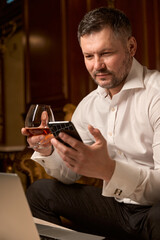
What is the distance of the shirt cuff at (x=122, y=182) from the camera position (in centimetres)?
99

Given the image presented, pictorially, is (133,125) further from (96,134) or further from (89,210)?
(96,134)

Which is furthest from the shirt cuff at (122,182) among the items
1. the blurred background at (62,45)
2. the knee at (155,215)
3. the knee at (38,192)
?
the blurred background at (62,45)

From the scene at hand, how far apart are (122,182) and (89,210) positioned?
1.44ft

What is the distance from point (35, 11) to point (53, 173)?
2.37 meters

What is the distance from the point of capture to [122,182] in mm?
1000

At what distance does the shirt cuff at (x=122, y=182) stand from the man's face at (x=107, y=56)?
1.58 ft

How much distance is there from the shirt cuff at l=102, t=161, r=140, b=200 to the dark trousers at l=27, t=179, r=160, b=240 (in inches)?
7.8

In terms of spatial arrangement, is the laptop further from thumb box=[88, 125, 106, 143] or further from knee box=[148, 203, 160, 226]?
knee box=[148, 203, 160, 226]

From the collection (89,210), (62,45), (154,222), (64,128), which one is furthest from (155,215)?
(62,45)

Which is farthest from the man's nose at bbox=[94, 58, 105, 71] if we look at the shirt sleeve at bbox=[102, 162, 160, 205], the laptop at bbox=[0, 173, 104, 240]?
the laptop at bbox=[0, 173, 104, 240]

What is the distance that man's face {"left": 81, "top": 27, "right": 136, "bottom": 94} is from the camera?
133 cm

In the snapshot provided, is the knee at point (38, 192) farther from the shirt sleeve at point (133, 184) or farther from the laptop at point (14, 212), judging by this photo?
the laptop at point (14, 212)

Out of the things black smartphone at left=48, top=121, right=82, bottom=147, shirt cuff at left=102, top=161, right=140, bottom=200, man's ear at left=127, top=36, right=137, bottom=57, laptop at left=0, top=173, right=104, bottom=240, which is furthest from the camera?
man's ear at left=127, top=36, right=137, bottom=57

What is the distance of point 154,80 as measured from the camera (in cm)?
133
